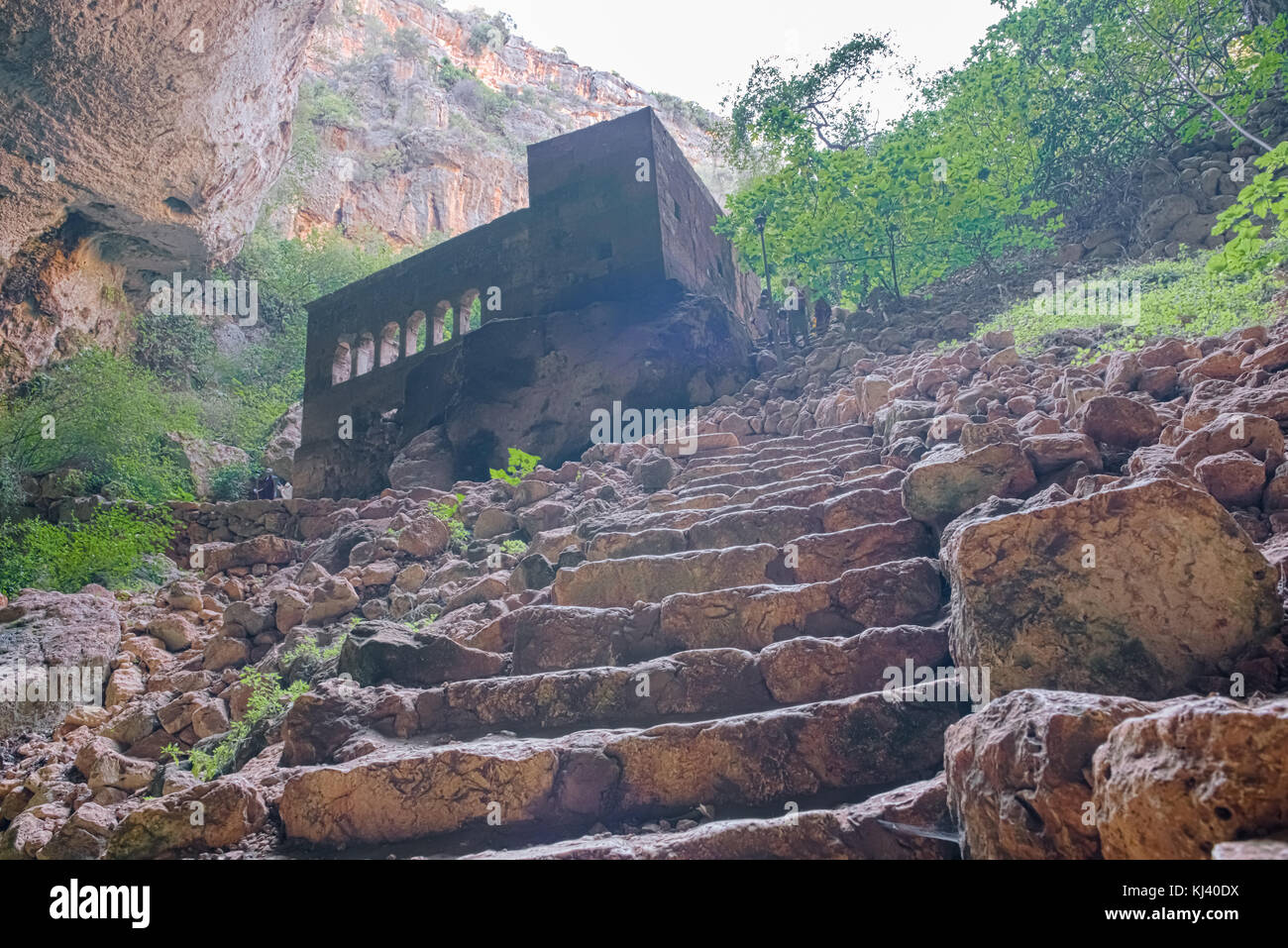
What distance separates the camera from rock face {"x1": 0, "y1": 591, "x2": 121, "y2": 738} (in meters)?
6.22

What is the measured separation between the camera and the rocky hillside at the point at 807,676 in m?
2.11

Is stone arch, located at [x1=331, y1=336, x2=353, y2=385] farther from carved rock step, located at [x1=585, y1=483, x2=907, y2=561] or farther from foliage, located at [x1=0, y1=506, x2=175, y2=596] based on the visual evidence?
carved rock step, located at [x1=585, y1=483, x2=907, y2=561]

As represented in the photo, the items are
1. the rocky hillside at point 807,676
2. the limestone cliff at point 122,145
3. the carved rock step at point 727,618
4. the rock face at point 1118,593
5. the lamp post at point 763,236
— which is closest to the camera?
the rocky hillside at point 807,676

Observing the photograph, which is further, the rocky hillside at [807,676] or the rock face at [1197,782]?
the rocky hillside at [807,676]

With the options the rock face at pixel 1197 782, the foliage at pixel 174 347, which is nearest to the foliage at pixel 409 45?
the foliage at pixel 174 347

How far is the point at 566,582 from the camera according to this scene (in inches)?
211

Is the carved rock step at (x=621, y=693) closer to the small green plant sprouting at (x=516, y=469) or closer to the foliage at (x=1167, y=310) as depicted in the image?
the foliage at (x=1167, y=310)

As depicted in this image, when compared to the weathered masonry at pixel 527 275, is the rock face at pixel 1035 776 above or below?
below

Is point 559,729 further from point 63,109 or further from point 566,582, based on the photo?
point 63,109

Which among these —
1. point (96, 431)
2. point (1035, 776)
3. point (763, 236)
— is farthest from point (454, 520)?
point (96, 431)

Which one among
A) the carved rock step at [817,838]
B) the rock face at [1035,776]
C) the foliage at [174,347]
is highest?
the foliage at [174,347]

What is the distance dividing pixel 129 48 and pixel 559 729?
52.9ft

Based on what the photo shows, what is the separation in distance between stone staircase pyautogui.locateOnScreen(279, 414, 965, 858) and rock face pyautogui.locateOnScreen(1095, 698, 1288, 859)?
0.67 m

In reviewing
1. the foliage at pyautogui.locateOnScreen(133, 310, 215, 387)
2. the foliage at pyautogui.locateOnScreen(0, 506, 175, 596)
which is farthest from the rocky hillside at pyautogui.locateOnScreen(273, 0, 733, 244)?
the foliage at pyautogui.locateOnScreen(0, 506, 175, 596)
